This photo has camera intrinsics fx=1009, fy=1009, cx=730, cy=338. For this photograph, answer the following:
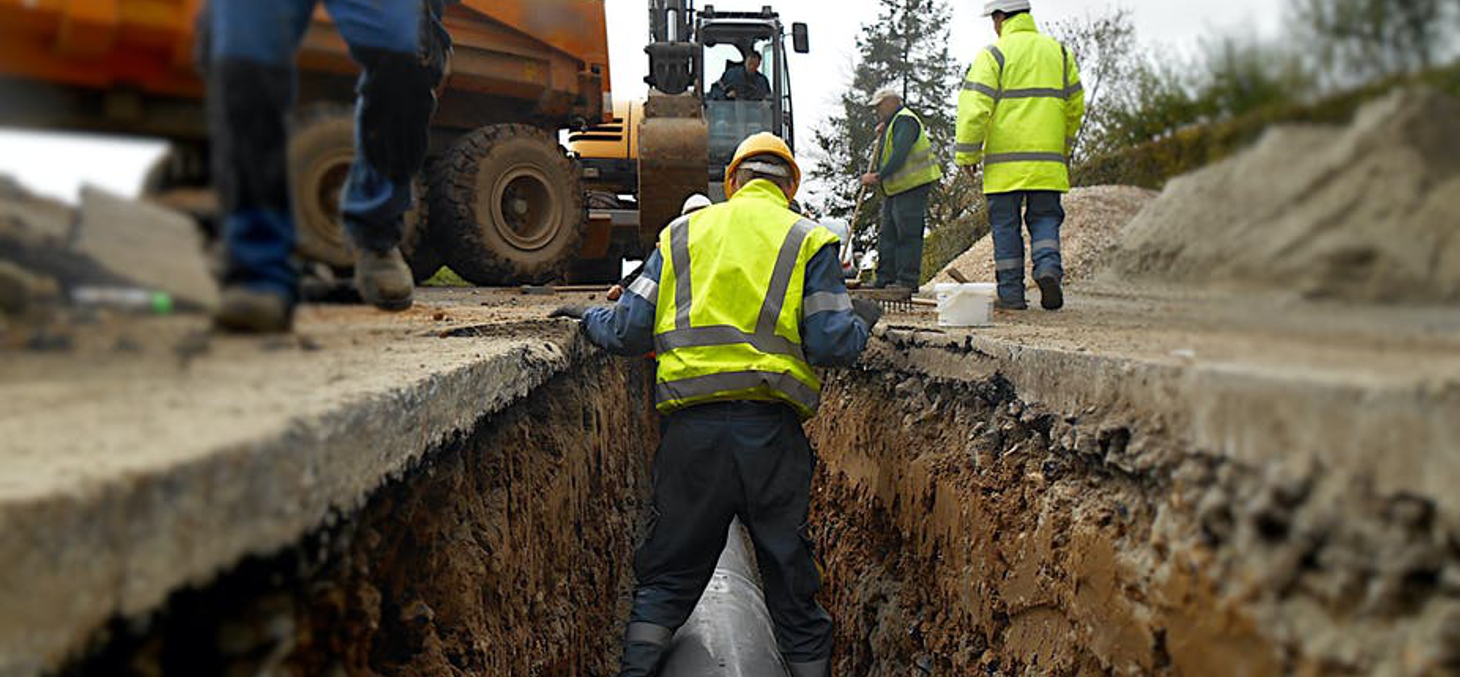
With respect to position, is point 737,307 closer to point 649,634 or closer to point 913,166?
point 649,634

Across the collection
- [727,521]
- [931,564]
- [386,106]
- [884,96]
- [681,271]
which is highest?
[884,96]

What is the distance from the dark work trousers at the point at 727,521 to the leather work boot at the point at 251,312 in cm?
213

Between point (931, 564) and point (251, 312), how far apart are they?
2562mm

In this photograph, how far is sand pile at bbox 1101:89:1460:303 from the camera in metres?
1.20

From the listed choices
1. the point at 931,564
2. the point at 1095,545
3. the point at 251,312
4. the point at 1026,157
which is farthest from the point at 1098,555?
the point at 1026,157

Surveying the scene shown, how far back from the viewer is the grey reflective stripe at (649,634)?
141 inches

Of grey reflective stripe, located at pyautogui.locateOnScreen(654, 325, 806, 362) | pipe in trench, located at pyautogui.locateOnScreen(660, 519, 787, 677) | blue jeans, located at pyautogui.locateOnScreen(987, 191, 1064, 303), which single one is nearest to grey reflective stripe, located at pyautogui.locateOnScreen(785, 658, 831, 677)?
pipe in trench, located at pyautogui.locateOnScreen(660, 519, 787, 677)

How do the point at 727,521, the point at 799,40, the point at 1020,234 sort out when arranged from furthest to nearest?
the point at 799,40 < the point at 1020,234 < the point at 727,521

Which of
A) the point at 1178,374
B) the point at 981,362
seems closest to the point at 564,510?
the point at 981,362

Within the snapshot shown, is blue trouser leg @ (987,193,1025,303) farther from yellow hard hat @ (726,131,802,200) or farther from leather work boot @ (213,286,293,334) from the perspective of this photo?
leather work boot @ (213,286,293,334)

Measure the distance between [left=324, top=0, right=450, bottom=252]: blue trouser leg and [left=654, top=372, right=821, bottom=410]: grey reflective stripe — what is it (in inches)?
54.3

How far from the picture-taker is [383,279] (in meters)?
2.09

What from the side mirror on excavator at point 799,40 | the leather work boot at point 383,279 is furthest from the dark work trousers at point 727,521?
the side mirror on excavator at point 799,40

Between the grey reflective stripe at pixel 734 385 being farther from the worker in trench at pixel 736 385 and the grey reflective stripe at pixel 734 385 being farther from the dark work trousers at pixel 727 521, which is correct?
the dark work trousers at pixel 727 521
